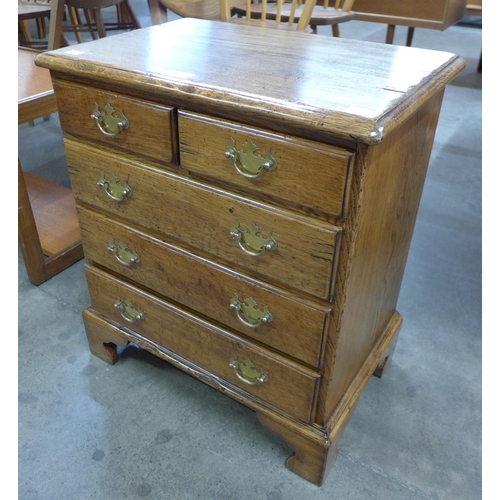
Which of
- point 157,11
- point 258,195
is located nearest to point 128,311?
point 258,195

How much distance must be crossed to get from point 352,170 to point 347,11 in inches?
84.5

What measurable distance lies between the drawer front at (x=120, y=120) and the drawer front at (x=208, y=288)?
0.20 m

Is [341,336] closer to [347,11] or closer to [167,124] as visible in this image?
[167,124]

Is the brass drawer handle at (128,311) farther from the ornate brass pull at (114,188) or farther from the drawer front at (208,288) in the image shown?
the ornate brass pull at (114,188)

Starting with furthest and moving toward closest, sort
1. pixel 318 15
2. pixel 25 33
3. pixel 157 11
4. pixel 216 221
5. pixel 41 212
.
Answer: pixel 25 33 < pixel 318 15 < pixel 157 11 < pixel 41 212 < pixel 216 221

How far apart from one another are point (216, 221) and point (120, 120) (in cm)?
26

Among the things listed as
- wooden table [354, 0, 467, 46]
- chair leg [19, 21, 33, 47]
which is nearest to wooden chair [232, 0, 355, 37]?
wooden table [354, 0, 467, 46]

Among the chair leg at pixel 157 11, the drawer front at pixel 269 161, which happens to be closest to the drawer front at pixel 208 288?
the drawer front at pixel 269 161

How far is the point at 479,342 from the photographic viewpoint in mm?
1439

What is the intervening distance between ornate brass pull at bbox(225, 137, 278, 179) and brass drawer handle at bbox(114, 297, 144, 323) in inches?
20.9

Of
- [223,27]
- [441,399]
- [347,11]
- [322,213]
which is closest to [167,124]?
[322,213]

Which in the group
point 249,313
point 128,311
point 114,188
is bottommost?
point 128,311

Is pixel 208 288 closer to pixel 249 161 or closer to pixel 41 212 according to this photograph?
pixel 249 161

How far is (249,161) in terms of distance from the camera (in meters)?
0.78
